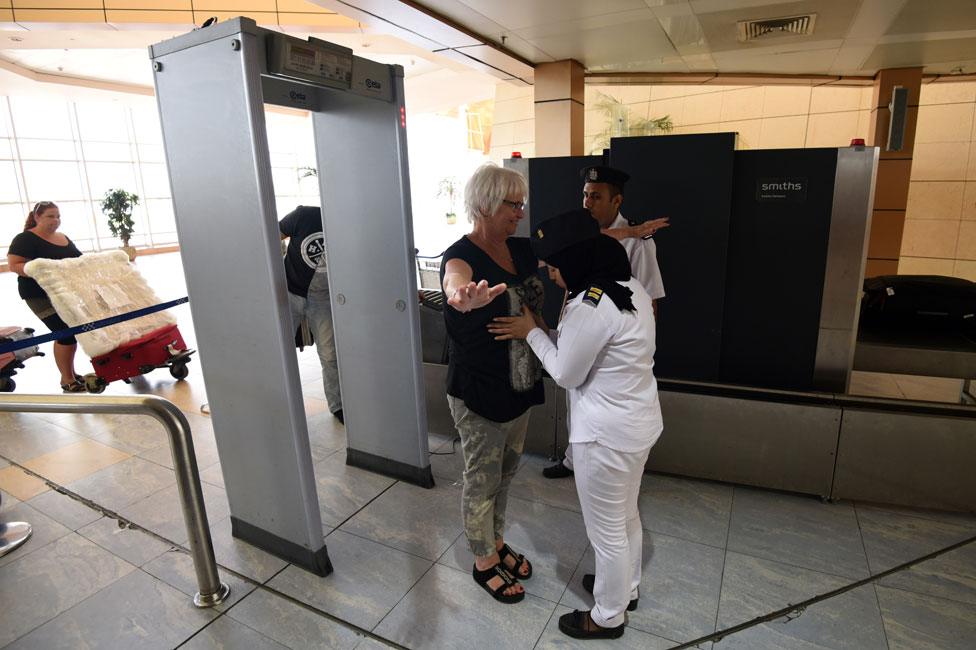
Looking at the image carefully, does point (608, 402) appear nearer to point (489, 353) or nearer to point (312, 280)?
point (489, 353)

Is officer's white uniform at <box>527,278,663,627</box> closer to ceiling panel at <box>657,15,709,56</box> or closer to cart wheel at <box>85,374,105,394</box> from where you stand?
ceiling panel at <box>657,15,709,56</box>

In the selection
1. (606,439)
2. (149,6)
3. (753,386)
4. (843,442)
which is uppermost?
(149,6)

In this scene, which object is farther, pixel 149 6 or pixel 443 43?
pixel 149 6

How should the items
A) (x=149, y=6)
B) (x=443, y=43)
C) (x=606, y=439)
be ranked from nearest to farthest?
(x=606, y=439)
(x=443, y=43)
(x=149, y=6)

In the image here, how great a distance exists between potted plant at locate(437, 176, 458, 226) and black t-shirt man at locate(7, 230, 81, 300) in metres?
16.3

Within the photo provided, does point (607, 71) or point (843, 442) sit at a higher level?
→ point (607, 71)

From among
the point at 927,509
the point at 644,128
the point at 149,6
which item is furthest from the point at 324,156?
the point at 644,128

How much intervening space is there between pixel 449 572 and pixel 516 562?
0.32 meters

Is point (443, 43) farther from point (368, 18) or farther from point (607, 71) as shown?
point (607, 71)

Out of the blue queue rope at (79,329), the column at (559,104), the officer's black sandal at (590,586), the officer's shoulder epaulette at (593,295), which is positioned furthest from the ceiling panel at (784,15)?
the blue queue rope at (79,329)

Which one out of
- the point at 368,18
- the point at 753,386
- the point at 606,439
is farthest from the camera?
the point at 368,18

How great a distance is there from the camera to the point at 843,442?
3.04 meters

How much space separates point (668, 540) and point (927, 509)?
5.02 feet

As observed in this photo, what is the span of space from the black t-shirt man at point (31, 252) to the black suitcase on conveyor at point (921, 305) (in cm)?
678
